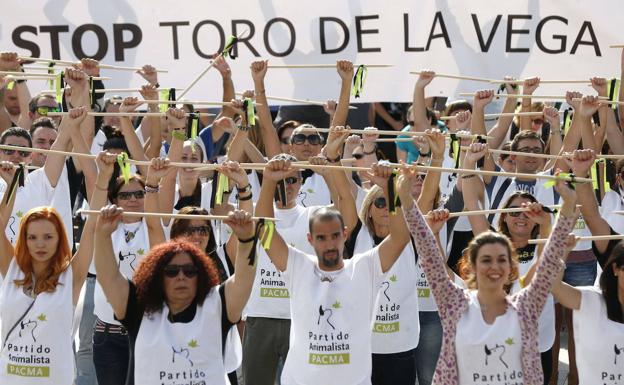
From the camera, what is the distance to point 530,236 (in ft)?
26.7

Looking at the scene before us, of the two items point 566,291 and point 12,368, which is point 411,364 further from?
point 12,368

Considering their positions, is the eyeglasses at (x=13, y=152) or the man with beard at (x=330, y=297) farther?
the eyeglasses at (x=13, y=152)

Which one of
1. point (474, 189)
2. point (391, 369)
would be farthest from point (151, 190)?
point (474, 189)

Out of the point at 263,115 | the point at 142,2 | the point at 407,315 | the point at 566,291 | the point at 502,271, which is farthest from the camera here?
the point at 142,2

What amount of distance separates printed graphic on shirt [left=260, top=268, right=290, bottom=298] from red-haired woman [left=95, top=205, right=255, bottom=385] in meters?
1.53

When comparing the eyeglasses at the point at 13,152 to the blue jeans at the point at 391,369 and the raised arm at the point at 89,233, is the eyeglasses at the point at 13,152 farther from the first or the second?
the blue jeans at the point at 391,369

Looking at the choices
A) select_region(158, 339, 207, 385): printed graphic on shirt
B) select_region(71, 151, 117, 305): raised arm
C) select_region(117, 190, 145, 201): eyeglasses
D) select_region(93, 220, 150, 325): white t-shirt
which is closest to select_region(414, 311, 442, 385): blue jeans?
select_region(93, 220, 150, 325): white t-shirt

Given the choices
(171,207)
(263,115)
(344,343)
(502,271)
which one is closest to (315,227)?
(344,343)

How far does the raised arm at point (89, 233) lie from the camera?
696 centimetres

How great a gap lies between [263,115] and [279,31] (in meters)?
0.94

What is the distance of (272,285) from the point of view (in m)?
8.07

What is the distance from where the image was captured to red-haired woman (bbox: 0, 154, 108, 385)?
22.4ft

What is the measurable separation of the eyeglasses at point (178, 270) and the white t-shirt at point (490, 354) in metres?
1.34

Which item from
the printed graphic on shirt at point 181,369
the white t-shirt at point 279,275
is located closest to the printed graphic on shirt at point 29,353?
the printed graphic on shirt at point 181,369
